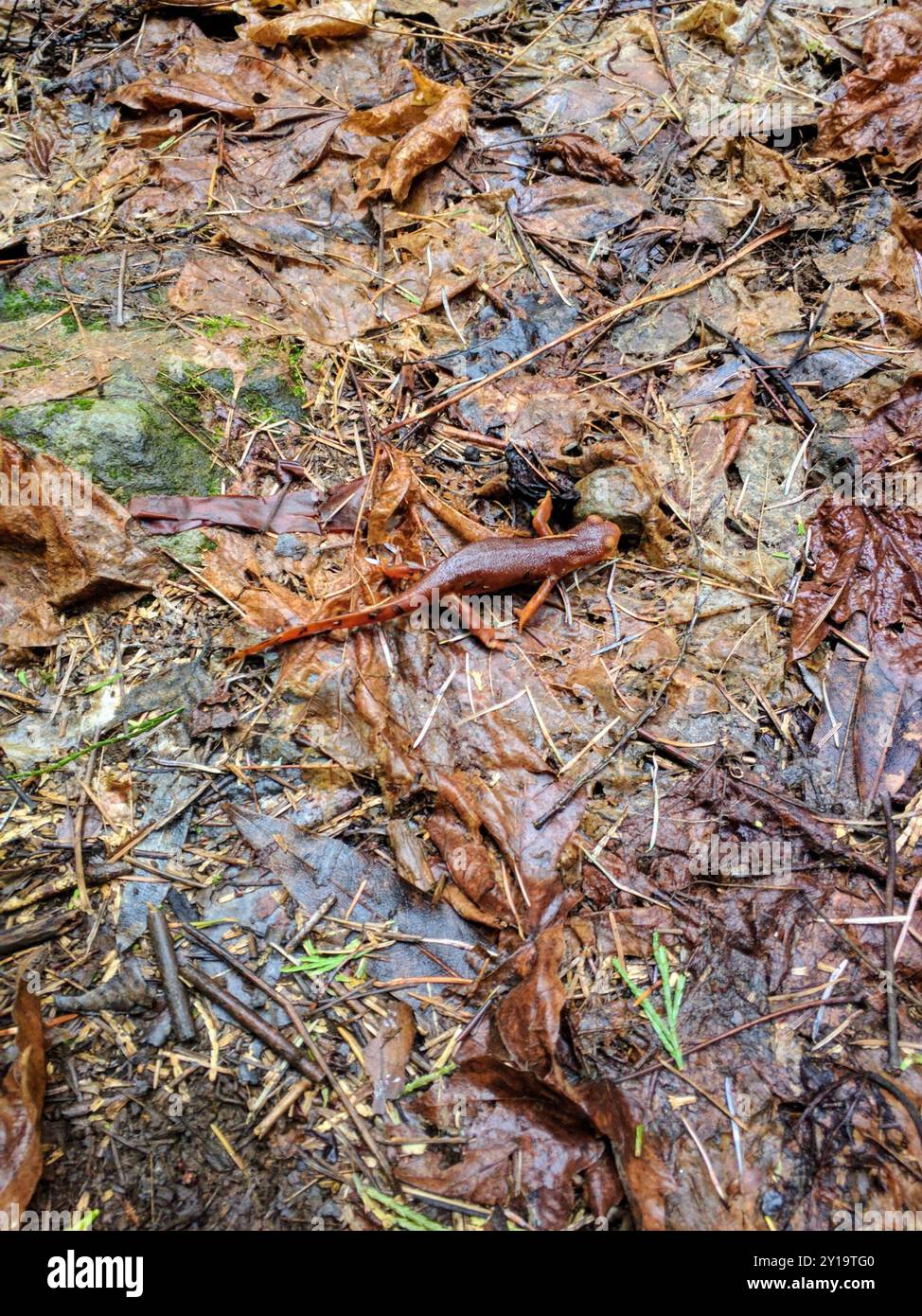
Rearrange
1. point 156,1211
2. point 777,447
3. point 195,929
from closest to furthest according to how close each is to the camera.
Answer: point 156,1211
point 195,929
point 777,447

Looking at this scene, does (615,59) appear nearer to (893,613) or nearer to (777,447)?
(777,447)

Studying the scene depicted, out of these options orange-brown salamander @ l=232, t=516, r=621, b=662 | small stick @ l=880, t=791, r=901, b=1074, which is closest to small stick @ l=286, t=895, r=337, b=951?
orange-brown salamander @ l=232, t=516, r=621, b=662

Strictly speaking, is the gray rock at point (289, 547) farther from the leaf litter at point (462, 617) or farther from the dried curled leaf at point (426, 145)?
the dried curled leaf at point (426, 145)

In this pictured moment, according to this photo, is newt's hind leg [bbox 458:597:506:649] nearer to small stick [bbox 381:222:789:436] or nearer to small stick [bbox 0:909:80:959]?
small stick [bbox 381:222:789:436]

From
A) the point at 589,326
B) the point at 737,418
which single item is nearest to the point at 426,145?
the point at 589,326

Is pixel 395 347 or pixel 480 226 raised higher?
pixel 480 226

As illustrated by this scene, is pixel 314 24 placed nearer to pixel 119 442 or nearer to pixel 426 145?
pixel 426 145
